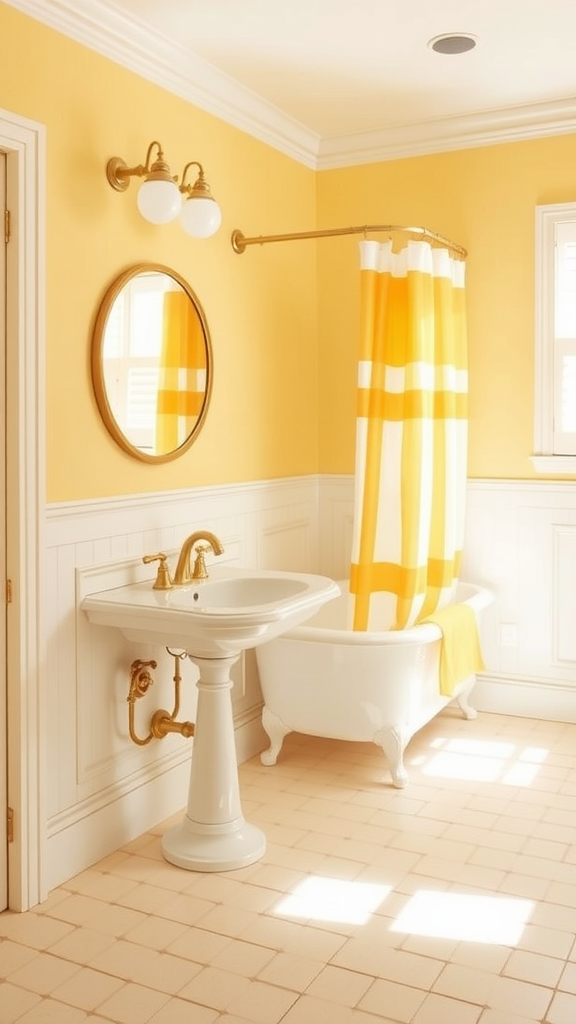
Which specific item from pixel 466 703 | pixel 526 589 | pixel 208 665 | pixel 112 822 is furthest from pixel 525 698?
pixel 112 822

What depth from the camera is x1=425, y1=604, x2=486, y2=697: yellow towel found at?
11.7ft

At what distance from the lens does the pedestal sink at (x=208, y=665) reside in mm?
2662

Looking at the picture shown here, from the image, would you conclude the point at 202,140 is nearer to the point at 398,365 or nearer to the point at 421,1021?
the point at 398,365

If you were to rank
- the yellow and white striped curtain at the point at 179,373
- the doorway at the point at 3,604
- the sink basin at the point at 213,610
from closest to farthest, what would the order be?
the doorway at the point at 3,604
the sink basin at the point at 213,610
the yellow and white striped curtain at the point at 179,373

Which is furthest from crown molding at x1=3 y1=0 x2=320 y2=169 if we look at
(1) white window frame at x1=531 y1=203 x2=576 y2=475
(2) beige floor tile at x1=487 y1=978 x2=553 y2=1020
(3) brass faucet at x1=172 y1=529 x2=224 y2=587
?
(2) beige floor tile at x1=487 y1=978 x2=553 y2=1020

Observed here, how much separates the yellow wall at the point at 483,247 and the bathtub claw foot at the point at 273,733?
4.45 feet

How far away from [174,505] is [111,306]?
71 cm

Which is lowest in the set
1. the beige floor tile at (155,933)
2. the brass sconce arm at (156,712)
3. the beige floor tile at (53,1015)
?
the beige floor tile at (53,1015)

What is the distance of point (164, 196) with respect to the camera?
282 cm

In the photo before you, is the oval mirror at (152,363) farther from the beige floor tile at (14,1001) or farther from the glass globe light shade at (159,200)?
the beige floor tile at (14,1001)

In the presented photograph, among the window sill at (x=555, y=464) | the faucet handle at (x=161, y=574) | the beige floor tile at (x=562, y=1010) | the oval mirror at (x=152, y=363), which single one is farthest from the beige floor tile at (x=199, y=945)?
the window sill at (x=555, y=464)

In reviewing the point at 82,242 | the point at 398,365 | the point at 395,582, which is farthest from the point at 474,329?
the point at 82,242

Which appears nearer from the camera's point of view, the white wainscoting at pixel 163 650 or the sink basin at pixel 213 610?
the sink basin at pixel 213 610

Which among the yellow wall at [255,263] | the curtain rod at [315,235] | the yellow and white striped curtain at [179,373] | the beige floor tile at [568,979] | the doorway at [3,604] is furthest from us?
the curtain rod at [315,235]
